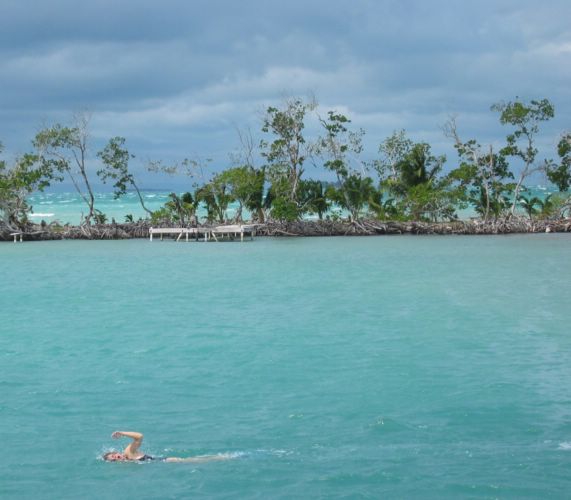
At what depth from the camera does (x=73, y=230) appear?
47.2 meters

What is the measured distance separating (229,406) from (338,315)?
7697 mm

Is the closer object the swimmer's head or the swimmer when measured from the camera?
the swimmer

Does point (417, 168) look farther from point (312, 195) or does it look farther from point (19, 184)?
point (19, 184)

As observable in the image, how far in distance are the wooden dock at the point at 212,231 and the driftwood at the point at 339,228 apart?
5.00 ft

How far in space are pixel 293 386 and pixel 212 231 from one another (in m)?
33.6

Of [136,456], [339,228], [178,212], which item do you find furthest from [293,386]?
[178,212]

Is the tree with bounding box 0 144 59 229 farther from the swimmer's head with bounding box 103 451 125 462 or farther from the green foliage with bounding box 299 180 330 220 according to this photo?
the swimmer's head with bounding box 103 451 125 462

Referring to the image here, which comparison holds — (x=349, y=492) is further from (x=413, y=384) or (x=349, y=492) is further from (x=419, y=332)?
(x=419, y=332)

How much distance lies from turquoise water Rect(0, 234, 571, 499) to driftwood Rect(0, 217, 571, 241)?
74.6 ft

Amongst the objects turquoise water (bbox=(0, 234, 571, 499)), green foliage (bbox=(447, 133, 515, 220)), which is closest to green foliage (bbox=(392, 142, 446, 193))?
green foliage (bbox=(447, 133, 515, 220))

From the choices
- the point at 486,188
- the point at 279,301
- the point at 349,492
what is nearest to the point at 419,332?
the point at 279,301

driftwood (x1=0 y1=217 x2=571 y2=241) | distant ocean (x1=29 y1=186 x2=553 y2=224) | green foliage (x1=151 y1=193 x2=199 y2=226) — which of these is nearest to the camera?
driftwood (x1=0 y1=217 x2=571 y2=241)

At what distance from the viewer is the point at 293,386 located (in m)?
11.6

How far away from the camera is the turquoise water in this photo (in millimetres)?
7957
